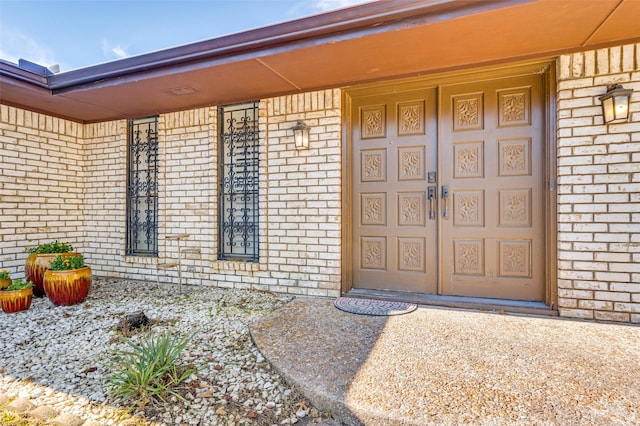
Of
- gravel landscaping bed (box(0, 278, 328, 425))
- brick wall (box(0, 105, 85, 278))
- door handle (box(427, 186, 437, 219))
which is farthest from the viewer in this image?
brick wall (box(0, 105, 85, 278))

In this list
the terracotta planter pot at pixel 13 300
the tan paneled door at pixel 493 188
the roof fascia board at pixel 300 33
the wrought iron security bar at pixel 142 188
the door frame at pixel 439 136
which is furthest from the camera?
the wrought iron security bar at pixel 142 188

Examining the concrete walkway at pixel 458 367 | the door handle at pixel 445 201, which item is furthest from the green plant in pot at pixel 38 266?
the door handle at pixel 445 201

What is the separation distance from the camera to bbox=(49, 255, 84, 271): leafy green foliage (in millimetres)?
3223

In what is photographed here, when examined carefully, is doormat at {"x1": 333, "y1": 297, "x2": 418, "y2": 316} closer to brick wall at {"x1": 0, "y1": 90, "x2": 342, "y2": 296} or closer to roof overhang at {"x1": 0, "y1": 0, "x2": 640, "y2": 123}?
brick wall at {"x1": 0, "y1": 90, "x2": 342, "y2": 296}

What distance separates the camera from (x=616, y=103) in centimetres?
244

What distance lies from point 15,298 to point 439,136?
439cm

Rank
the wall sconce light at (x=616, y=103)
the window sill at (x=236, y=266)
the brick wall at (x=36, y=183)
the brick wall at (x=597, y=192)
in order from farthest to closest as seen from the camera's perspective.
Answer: the brick wall at (x=36, y=183) < the window sill at (x=236, y=266) < the brick wall at (x=597, y=192) < the wall sconce light at (x=616, y=103)

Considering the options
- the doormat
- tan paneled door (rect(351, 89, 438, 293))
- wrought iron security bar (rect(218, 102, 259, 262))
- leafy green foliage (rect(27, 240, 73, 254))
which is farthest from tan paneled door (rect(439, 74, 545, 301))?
leafy green foliage (rect(27, 240, 73, 254))

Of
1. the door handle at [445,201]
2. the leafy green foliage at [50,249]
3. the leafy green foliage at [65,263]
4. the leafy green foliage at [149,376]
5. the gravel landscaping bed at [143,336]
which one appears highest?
the door handle at [445,201]

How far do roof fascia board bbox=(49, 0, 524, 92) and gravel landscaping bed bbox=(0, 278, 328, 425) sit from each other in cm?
229

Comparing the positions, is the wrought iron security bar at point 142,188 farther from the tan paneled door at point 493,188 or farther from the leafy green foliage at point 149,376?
the tan paneled door at point 493,188

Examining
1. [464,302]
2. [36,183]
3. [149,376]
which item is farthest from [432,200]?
[36,183]

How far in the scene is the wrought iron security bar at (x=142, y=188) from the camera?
172 inches

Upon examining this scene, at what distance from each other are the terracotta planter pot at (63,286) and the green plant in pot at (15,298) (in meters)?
0.16
